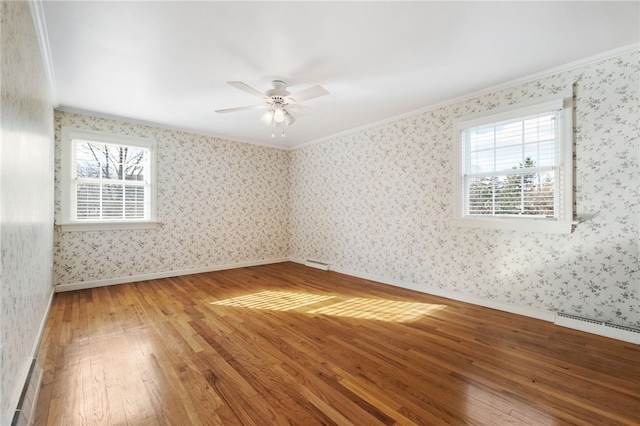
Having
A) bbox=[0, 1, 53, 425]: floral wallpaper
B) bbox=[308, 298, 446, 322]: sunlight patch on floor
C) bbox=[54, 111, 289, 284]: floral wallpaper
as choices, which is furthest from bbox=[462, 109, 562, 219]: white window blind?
bbox=[0, 1, 53, 425]: floral wallpaper

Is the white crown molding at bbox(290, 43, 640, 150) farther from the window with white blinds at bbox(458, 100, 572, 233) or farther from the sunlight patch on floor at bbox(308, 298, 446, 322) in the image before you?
the sunlight patch on floor at bbox(308, 298, 446, 322)

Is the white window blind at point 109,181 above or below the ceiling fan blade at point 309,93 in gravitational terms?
below

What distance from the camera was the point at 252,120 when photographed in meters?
4.33

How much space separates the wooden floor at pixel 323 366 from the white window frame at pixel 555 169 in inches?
37.7

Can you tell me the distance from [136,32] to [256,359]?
268cm

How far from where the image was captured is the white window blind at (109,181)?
13.2 feet

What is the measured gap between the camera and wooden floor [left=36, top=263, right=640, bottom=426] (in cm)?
157

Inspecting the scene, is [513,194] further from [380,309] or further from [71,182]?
[71,182]

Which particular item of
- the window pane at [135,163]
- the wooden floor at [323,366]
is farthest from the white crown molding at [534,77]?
the window pane at [135,163]

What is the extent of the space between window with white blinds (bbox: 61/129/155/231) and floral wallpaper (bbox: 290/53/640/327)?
9.56 feet

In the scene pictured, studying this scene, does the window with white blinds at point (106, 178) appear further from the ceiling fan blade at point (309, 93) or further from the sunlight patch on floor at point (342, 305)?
the ceiling fan blade at point (309, 93)

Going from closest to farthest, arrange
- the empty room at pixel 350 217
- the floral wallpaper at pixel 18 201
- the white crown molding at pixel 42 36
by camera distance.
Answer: the floral wallpaper at pixel 18 201, the empty room at pixel 350 217, the white crown molding at pixel 42 36

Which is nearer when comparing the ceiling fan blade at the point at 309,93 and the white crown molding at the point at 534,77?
the white crown molding at the point at 534,77

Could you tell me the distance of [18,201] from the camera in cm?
161
